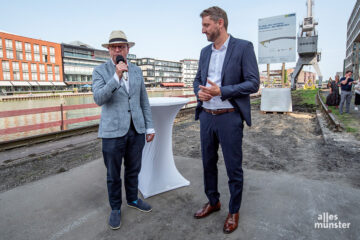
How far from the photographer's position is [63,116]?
7715 millimetres

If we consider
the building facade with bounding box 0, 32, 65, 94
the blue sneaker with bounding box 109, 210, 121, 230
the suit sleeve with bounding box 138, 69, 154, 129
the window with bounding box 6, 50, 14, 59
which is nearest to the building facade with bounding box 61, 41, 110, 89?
the building facade with bounding box 0, 32, 65, 94

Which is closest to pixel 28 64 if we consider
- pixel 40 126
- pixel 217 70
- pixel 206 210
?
pixel 40 126

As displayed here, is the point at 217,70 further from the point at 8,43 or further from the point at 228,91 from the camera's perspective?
the point at 8,43

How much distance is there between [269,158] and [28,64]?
84485mm

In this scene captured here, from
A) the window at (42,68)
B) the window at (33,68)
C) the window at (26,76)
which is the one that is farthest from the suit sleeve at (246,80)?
the window at (42,68)

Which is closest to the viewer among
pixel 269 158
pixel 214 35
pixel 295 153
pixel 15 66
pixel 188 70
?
A: pixel 214 35

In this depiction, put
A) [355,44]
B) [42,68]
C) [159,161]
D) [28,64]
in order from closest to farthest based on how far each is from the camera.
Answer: [159,161] < [355,44] < [28,64] < [42,68]

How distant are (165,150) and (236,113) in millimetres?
1248

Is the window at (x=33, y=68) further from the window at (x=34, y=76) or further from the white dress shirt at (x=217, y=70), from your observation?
the white dress shirt at (x=217, y=70)

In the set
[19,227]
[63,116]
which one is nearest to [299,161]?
[19,227]

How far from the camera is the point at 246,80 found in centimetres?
202

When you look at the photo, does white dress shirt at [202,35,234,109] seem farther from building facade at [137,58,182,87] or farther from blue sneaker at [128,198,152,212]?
building facade at [137,58,182,87]

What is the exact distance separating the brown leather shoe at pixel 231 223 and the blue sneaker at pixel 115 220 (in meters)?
1.02

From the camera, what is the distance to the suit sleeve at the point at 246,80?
193 cm
